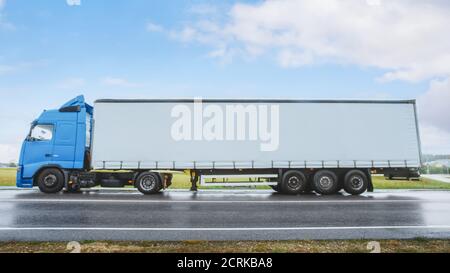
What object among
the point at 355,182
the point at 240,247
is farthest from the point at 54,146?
the point at 355,182

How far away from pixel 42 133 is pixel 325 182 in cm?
1250

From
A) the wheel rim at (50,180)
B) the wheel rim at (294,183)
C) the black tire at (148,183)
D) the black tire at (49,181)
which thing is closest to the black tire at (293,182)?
the wheel rim at (294,183)

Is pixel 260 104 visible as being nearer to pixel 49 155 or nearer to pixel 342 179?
pixel 342 179

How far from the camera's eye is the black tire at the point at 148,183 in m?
12.9

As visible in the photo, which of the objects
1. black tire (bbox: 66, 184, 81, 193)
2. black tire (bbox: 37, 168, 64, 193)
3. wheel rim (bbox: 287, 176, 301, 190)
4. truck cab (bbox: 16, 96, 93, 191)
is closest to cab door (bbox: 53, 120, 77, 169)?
truck cab (bbox: 16, 96, 93, 191)

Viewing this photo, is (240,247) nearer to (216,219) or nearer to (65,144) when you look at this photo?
(216,219)

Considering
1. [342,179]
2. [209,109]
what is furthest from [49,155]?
[342,179]

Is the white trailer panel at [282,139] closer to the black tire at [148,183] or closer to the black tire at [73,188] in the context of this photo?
the black tire at [148,183]

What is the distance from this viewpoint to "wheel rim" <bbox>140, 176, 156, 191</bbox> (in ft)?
42.6

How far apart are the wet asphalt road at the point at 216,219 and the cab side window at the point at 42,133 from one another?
299cm

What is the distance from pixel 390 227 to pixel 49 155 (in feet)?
42.2

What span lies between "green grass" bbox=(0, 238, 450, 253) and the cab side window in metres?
8.75

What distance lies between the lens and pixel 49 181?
12.8 m

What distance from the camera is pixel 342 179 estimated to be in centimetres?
1336
